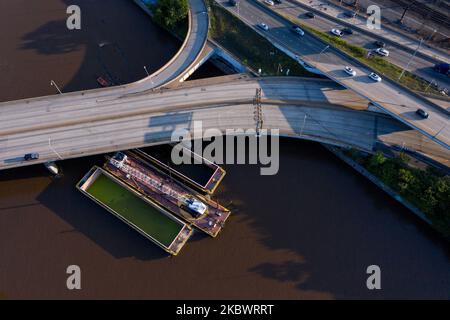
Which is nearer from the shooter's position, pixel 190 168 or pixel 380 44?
pixel 190 168

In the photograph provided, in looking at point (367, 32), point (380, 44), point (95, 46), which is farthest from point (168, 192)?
point (367, 32)

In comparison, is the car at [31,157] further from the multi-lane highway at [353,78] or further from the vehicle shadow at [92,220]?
the multi-lane highway at [353,78]

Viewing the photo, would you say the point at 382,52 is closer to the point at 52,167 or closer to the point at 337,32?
the point at 337,32

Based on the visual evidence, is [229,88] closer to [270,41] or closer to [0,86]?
[270,41]

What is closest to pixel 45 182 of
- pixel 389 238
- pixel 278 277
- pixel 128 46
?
pixel 128 46

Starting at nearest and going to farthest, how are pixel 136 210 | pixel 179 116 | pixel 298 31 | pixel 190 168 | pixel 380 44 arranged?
1. pixel 136 210
2. pixel 179 116
3. pixel 190 168
4. pixel 298 31
5. pixel 380 44

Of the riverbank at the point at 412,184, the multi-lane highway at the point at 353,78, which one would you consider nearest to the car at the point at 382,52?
the multi-lane highway at the point at 353,78
